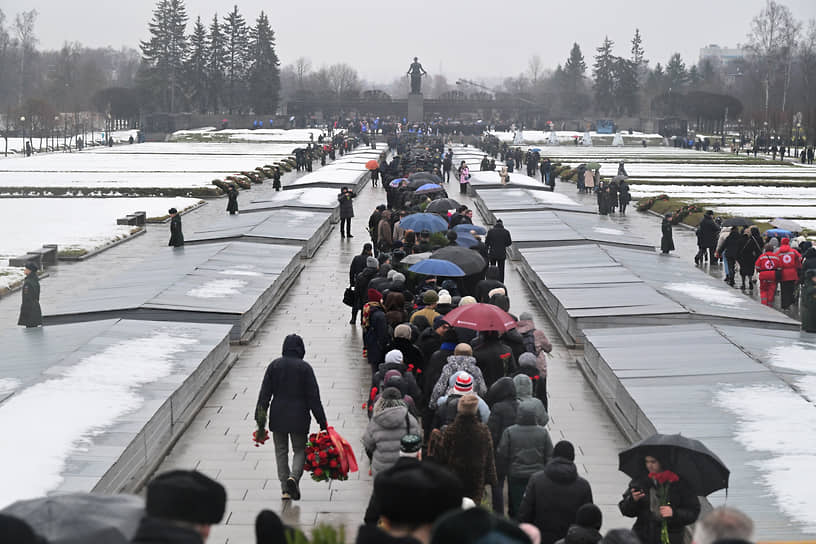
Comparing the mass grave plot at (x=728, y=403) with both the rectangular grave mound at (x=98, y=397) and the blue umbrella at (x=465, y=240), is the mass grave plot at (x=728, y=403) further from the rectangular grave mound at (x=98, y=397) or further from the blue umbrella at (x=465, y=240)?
the rectangular grave mound at (x=98, y=397)

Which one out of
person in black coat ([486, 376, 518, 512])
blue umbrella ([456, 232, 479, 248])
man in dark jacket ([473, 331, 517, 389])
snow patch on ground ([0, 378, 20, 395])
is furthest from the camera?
blue umbrella ([456, 232, 479, 248])

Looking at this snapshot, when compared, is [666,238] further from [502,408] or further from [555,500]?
[555,500]

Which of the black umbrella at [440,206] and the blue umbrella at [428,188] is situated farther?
the blue umbrella at [428,188]

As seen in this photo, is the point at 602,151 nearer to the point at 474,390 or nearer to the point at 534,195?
the point at 534,195

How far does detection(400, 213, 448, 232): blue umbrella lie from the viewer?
2039 centimetres

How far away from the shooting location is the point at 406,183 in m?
31.2

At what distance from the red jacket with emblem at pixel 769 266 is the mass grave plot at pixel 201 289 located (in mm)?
9140

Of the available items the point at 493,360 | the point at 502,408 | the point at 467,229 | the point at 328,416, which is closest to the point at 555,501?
the point at 502,408

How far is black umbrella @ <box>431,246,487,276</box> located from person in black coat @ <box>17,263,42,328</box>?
20.2 ft

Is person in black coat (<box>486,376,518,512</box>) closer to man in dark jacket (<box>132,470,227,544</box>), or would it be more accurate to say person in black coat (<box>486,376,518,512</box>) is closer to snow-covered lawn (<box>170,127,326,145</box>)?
man in dark jacket (<box>132,470,227,544</box>)

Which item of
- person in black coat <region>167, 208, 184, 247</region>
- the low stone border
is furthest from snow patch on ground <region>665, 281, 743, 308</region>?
the low stone border

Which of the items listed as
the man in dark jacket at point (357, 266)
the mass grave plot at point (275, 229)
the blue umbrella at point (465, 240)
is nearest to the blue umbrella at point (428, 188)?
the mass grave plot at point (275, 229)

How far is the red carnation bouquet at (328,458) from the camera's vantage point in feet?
31.0

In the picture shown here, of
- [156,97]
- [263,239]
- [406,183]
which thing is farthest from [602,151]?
[263,239]
